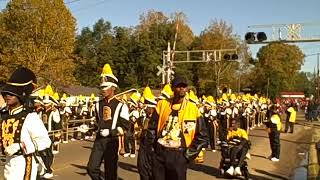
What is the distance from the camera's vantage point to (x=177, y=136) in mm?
7043

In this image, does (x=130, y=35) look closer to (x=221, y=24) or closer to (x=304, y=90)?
(x=221, y=24)

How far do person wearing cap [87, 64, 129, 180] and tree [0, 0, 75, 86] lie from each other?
1412 inches

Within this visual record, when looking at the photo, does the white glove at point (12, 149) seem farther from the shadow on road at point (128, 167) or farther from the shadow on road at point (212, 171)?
the shadow on road at point (128, 167)

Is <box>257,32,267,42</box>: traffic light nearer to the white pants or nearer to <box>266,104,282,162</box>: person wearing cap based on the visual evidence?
<box>266,104,282,162</box>: person wearing cap

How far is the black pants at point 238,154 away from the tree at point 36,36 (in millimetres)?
32564

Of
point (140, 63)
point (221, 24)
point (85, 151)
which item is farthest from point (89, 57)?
point (85, 151)

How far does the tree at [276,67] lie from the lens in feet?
306

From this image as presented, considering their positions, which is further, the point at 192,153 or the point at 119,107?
the point at 119,107

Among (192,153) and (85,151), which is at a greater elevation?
(192,153)

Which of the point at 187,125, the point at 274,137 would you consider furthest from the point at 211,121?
the point at 187,125

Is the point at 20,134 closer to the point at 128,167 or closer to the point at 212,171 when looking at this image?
the point at 212,171

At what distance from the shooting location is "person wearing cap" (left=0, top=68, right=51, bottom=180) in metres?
5.49

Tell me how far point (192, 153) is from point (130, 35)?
72.9 m

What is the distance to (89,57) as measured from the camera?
83438 millimetres
